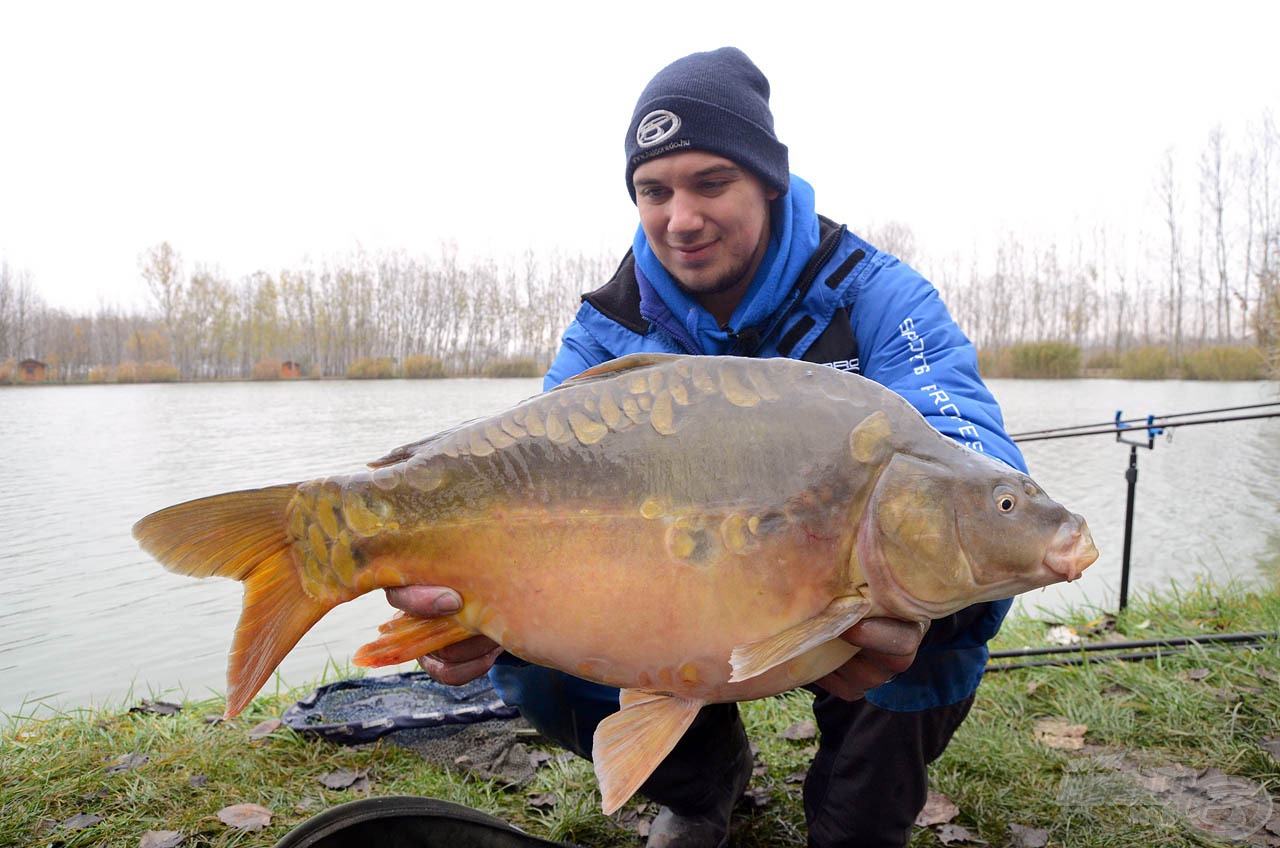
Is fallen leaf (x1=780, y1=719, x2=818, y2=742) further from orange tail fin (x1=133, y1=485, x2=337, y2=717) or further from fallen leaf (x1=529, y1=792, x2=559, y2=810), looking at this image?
orange tail fin (x1=133, y1=485, x2=337, y2=717)

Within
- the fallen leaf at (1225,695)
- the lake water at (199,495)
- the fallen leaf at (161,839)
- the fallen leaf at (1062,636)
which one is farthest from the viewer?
the lake water at (199,495)

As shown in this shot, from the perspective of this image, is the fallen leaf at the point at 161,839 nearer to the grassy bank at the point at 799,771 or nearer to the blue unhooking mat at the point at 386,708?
the grassy bank at the point at 799,771

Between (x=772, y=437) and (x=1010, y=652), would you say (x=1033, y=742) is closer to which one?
(x=1010, y=652)

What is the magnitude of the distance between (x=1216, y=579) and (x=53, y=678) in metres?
5.29

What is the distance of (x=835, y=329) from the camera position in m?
1.69

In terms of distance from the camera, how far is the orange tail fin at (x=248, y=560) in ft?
3.43

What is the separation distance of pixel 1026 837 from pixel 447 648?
1173 millimetres

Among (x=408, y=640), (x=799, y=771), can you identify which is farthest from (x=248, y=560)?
(x=799, y=771)

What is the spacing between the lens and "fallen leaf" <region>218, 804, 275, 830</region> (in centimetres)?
159

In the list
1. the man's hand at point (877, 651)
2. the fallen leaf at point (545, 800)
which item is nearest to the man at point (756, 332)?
the fallen leaf at point (545, 800)

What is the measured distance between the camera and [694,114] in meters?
1.69

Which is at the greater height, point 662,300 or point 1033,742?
point 662,300

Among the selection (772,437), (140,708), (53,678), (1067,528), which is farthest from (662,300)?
(53,678)

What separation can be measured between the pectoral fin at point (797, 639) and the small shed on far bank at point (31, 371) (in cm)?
2313
